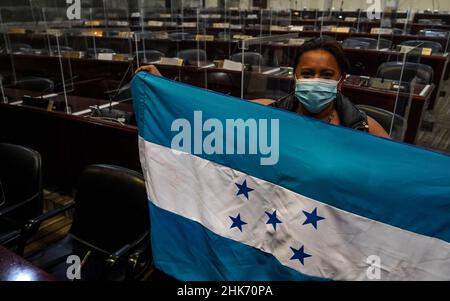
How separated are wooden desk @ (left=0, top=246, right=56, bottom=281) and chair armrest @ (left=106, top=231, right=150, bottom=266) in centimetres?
31

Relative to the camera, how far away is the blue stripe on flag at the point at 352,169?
1052mm

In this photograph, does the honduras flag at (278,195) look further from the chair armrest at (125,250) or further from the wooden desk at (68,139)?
the wooden desk at (68,139)

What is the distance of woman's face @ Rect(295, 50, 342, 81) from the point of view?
1.64 meters

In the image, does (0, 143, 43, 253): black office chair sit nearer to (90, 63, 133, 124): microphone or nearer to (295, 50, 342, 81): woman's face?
(90, 63, 133, 124): microphone

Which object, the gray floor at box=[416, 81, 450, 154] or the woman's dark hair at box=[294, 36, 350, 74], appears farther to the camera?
the gray floor at box=[416, 81, 450, 154]

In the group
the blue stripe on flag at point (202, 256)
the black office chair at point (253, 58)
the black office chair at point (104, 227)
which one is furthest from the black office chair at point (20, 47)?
the blue stripe on flag at point (202, 256)

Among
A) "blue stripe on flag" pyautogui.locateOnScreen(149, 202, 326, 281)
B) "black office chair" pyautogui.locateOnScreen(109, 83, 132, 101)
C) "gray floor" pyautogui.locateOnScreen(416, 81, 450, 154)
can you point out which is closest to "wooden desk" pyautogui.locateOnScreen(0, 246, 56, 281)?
"blue stripe on flag" pyautogui.locateOnScreen(149, 202, 326, 281)

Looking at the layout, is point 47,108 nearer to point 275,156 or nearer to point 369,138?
point 275,156

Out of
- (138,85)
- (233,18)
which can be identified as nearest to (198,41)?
(233,18)

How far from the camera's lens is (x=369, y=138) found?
3.68ft

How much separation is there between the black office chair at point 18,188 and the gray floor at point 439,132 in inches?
152

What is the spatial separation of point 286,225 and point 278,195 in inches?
4.5

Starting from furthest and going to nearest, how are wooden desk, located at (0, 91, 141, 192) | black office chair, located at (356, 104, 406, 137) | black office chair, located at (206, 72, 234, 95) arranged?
1. black office chair, located at (206, 72, 234, 95)
2. wooden desk, located at (0, 91, 141, 192)
3. black office chair, located at (356, 104, 406, 137)

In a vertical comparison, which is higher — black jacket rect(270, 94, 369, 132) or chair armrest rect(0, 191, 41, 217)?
black jacket rect(270, 94, 369, 132)
